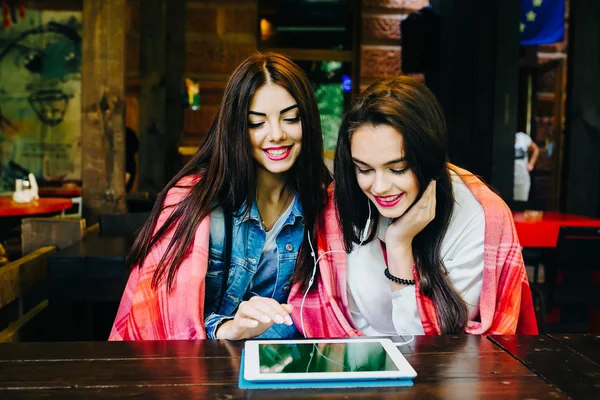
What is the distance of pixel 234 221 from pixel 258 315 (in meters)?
0.63

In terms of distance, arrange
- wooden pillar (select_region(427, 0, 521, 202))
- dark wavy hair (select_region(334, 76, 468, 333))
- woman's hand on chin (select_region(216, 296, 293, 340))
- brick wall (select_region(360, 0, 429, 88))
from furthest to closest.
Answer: brick wall (select_region(360, 0, 429, 88)), wooden pillar (select_region(427, 0, 521, 202)), dark wavy hair (select_region(334, 76, 468, 333)), woman's hand on chin (select_region(216, 296, 293, 340))

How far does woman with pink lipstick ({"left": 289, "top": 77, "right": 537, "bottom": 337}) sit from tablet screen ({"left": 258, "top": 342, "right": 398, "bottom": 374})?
0.55 meters

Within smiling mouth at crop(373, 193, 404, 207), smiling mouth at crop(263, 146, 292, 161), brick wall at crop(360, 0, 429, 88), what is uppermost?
brick wall at crop(360, 0, 429, 88)

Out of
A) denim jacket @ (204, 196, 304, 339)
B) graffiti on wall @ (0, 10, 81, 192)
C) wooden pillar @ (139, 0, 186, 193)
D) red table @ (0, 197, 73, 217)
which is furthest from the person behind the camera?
graffiti on wall @ (0, 10, 81, 192)

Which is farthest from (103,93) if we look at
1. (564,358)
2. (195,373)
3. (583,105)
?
(583,105)

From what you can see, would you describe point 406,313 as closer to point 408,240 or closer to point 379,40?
point 408,240

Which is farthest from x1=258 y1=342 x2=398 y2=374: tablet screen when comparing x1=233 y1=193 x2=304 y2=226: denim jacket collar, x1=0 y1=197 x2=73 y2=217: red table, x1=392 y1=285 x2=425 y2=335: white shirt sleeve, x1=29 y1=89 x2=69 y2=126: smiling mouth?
x1=29 y1=89 x2=69 y2=126: smiling mouth

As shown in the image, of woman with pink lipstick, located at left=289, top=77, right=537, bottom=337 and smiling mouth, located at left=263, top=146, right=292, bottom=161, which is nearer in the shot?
woman with pink lipstick, located at left=289, top=77, right=537, bottom=337

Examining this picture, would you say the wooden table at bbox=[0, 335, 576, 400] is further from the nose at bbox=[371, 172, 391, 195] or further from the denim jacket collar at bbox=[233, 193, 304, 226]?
the denim jacket collar at bbox=[233, 193, 304, 226]

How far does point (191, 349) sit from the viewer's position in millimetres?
1380

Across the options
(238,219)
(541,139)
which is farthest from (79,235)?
(541,139)

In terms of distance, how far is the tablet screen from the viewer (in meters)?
1.21

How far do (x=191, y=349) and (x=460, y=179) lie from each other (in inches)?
42.2

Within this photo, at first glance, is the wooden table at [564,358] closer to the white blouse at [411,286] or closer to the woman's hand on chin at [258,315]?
the white blouse at [411,286]
